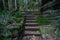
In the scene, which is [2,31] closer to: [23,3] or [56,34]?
[56,34]

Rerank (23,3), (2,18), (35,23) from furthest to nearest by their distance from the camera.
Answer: (23,3)
(35,23)
(2,18)

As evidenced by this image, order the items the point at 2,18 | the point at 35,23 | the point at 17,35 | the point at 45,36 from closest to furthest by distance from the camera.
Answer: the point at 45,36 → the point at 17,35 → the point at 2,18 → the point at 35,23

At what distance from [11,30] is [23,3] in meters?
5.86

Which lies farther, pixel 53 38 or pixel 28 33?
pixel 28 33

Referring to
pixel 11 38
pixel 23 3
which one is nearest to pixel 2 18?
pixel 11 38

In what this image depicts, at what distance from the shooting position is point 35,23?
21.0ft

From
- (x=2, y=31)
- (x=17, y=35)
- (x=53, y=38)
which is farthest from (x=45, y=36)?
(x=2, y=31)

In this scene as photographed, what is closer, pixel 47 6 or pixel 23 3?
pixel 47 6

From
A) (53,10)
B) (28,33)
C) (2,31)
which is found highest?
(53,10)

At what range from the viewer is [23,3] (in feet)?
32.8

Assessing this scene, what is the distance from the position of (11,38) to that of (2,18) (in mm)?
1388

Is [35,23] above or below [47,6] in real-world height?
below

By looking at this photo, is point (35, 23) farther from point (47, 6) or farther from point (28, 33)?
point (47, 6)

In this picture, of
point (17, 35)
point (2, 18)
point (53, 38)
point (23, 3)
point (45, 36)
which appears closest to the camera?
point (53, 38)
